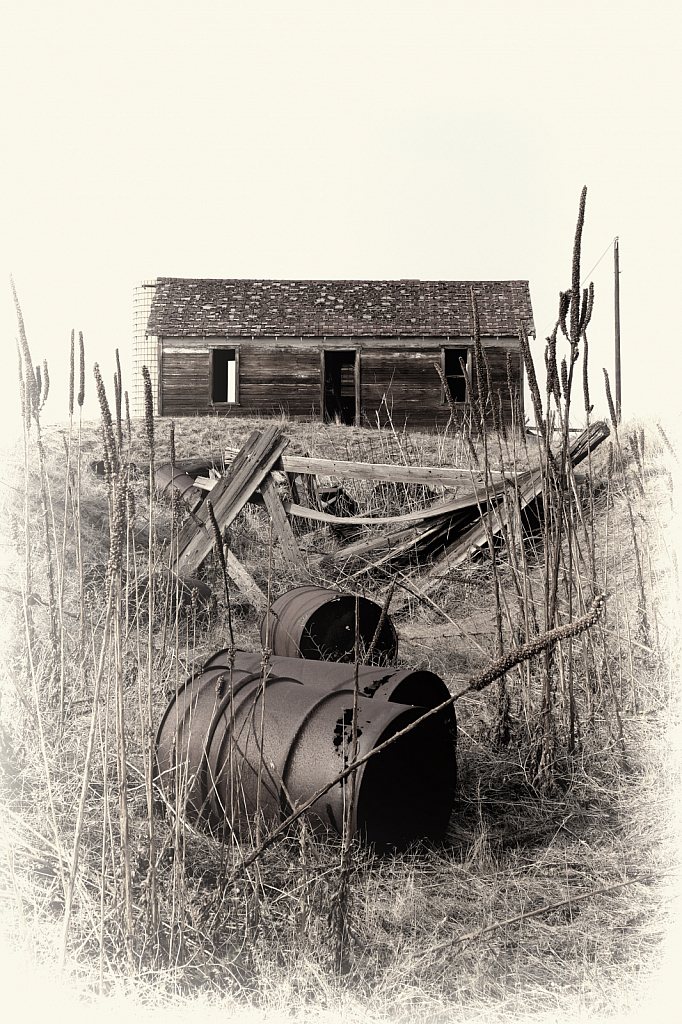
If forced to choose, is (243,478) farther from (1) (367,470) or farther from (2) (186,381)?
(2) (186,381)

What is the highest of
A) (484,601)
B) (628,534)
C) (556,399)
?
(556,399)

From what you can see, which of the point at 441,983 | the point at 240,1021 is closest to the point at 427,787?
the point at 441,983

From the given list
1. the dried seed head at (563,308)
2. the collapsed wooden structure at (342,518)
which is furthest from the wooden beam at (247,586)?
the dried seed head at (563,308)

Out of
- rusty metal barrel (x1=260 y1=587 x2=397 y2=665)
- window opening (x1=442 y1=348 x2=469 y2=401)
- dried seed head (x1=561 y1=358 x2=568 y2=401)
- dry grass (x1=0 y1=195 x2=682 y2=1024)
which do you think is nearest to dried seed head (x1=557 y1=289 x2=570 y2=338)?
dry grass (x1=0 y1=195 x2=682 y2=1024)

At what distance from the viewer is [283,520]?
21.0ft

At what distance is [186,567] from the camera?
609cm

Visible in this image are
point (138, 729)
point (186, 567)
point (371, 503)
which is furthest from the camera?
point (371, 503)

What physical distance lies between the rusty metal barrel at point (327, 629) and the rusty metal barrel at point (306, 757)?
61.3 inches

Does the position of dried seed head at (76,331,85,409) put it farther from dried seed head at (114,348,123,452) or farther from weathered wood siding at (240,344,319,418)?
weathered wood siding at (240,344,319,418)

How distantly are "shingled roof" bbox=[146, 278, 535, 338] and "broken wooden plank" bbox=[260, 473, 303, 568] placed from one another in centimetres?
1142

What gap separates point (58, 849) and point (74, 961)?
29cm

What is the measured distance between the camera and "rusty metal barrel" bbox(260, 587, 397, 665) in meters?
4.65

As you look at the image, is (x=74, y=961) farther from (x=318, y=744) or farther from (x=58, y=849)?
(x=318, y=744)

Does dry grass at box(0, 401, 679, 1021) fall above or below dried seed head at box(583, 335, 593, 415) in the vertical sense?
below
